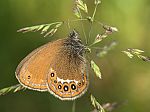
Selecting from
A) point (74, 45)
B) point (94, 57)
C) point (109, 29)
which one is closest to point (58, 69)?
point (74, 45)

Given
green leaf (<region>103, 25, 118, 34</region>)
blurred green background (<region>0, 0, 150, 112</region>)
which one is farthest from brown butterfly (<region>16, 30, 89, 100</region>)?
blurred green background (<region>0, 0, 150, 112</region>)

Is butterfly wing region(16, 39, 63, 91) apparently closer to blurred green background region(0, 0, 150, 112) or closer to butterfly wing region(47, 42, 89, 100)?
butterfly wing region(47, 42, 89, 100)

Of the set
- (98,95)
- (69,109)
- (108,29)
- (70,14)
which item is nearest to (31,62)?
(108,29)

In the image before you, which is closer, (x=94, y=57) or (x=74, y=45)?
(x=74, y=45)

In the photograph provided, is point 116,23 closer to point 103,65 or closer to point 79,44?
point 103,65

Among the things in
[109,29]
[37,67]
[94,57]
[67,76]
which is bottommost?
[94,57]

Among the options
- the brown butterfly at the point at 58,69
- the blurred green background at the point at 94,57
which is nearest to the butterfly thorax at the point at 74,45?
the brown butterfly at the point at 58,69

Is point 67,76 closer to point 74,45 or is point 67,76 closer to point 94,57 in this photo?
point 74,45
